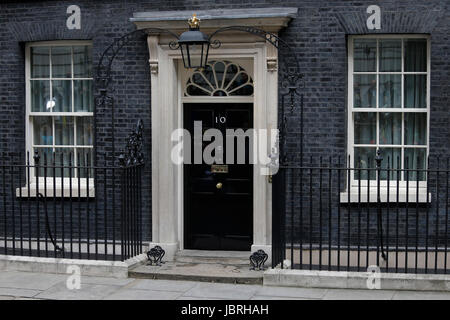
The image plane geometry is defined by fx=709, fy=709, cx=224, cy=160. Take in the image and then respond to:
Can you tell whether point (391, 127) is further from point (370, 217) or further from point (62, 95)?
point (62, 95)

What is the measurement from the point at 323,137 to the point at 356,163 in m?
0.64

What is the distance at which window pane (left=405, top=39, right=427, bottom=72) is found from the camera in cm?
975

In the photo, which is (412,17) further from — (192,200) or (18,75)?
(18,75)

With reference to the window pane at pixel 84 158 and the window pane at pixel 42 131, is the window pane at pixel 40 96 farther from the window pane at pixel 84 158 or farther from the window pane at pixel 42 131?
the window pane at pixel 84 158

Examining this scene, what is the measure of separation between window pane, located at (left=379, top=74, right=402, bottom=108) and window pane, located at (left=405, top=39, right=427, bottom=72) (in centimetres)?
23

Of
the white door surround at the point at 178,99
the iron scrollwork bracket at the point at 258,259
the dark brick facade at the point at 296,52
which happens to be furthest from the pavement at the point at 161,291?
the dark brick facade at the point at 296,52

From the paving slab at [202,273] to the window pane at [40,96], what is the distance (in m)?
3.07

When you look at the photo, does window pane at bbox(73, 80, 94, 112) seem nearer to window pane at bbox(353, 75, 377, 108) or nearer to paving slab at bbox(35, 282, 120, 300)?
paving slab at bbox(35, 282, 120, 300)

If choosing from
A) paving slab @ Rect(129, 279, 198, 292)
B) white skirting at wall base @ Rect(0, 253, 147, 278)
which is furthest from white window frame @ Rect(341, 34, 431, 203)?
white skirting at wall base @ Rect(0, 253, 147, 278)

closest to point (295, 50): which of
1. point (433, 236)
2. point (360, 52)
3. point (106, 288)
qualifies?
point (360, 52)

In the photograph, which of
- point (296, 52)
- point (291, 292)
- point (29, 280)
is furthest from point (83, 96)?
point (291, 292)

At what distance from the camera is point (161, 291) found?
8.51m

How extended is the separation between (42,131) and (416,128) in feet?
18.2

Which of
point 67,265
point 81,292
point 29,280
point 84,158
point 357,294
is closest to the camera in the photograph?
point 357,294
